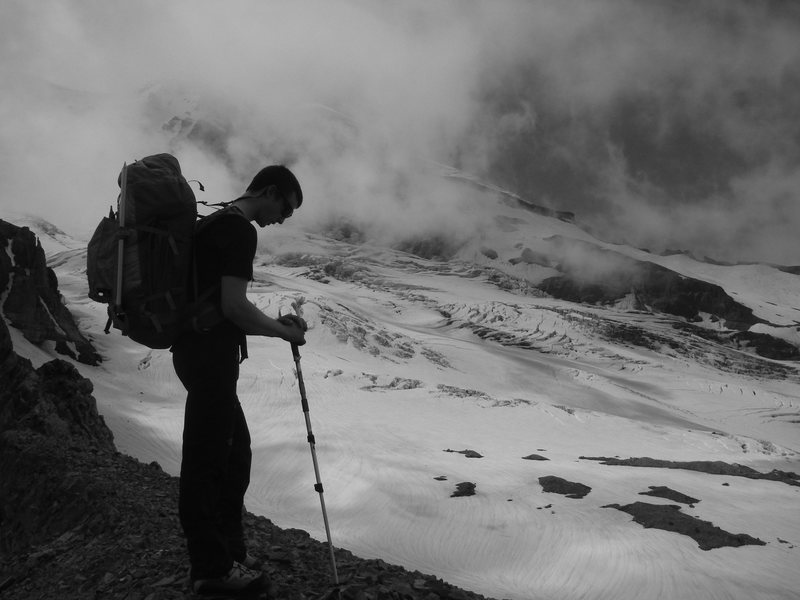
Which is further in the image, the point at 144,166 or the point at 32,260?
the point at 32,260

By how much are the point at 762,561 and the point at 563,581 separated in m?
5.29

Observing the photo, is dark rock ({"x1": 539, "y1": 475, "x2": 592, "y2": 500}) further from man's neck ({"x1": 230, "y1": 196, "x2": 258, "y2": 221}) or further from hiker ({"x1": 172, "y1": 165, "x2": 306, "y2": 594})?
man's neck ({"x1": 230, "y1": 196, "x2": 258, "y2": 221})

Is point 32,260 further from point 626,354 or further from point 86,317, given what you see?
point 626,354

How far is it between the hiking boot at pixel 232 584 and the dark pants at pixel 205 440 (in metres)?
0.05

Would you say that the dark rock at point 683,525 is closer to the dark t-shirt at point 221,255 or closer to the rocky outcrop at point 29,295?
the dark t-shirt at point 221,255

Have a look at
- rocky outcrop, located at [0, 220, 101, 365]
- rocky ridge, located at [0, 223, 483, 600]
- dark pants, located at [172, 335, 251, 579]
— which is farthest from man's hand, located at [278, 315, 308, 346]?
rocky outcrop, located at [0, 220, 101, 365]

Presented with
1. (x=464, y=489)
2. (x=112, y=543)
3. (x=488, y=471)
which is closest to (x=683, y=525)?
(x=464, y=489)

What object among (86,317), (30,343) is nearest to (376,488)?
(30,343)

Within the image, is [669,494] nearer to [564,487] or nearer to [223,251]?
[564,487]

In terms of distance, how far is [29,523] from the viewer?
7.07 metres

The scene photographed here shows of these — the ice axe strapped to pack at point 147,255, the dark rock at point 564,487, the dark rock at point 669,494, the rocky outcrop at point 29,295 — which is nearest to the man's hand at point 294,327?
the ice axe strapped to pack at point 147,255

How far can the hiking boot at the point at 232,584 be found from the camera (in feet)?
12.6

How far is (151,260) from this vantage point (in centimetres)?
374

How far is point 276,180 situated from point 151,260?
1098 mm
